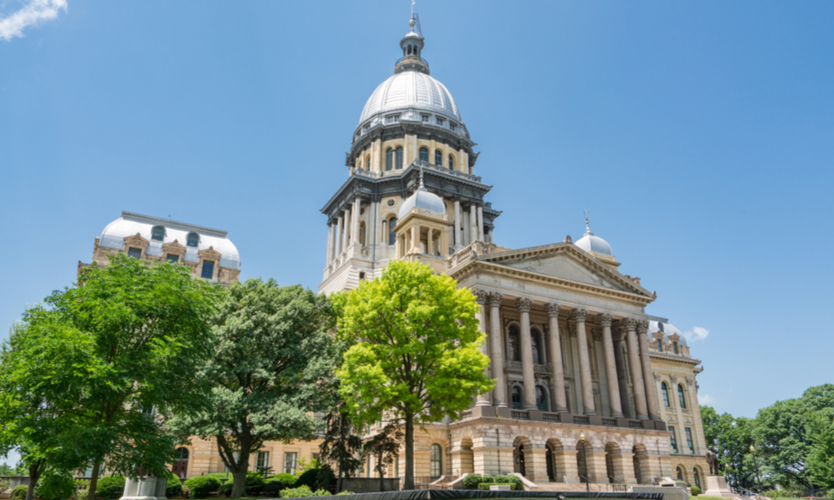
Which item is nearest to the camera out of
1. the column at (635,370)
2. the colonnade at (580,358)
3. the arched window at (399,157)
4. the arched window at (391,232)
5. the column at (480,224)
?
the colonnade at (580,358)

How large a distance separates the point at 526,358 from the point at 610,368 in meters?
8.88

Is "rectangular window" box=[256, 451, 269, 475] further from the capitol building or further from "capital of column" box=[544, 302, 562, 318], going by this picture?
"capital of column" box=[544, 302, 562, 318]

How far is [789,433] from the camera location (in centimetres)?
7969

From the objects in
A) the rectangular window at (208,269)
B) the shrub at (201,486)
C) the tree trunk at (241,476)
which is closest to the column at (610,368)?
the tree trunk at (241,476)

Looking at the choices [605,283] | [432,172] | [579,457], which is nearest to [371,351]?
[579,457]

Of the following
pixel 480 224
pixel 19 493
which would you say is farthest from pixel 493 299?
pixel 19 493

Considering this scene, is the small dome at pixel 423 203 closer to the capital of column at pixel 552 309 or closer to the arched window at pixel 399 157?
the capital of column at pixel 552 309

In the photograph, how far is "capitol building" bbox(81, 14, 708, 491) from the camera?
141 feet

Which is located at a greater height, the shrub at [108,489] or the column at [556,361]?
the column at [556,361]

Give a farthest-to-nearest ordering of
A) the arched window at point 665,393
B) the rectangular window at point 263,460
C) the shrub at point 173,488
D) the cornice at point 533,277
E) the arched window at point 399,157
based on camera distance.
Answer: the arched window at point 399,157 → the arched window at point 665,393 → the rectangular window at point 263,460 → the cornice at point 533,277 → the shrub at point 173,488

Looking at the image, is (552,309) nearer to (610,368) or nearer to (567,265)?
(567,265)

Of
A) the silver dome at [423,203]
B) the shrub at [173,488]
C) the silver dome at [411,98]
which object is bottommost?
the shrub at [173,488]

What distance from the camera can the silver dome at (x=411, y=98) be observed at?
76.8 m

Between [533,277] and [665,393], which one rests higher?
[533,277]
